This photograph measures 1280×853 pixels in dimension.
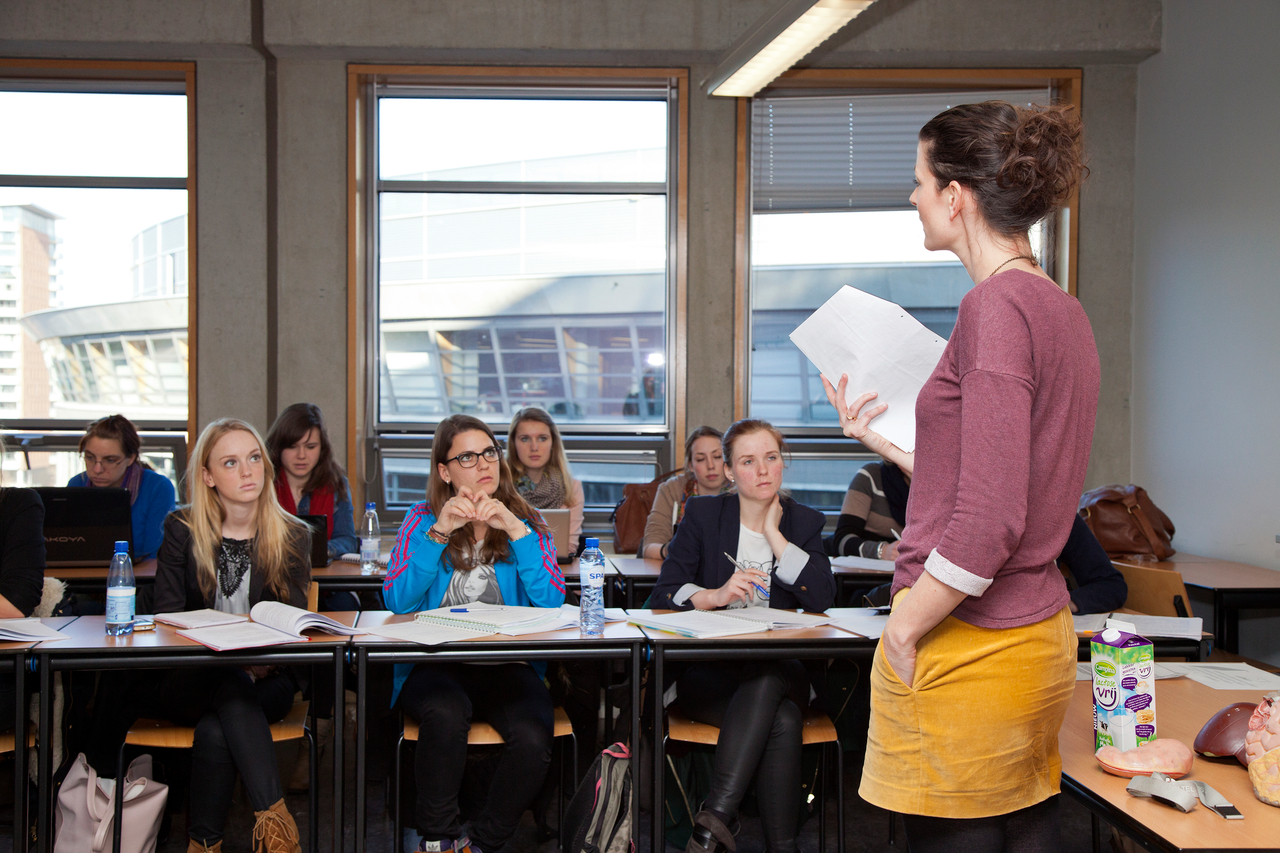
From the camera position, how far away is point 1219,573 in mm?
4016

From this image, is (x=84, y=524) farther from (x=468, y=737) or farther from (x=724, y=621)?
(x=724, y=621)

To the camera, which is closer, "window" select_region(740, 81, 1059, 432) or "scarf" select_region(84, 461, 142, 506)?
"scarf" select_region(84, 461, 142, 506)

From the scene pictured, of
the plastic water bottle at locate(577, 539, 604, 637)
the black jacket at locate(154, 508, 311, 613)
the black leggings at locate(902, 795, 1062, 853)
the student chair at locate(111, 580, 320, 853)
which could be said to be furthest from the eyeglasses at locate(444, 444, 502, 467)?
the black leggings at locate(902, 795, 1062, 853)

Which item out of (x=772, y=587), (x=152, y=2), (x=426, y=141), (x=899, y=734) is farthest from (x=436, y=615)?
(x=152, y=2)

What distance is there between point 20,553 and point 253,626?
86cm

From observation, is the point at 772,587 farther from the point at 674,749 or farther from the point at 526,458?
the point at 526,458

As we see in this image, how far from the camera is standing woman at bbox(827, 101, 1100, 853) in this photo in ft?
3.77

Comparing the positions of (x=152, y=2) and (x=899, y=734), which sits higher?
(x=152, y=2)

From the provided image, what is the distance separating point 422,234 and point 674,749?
3.82 metres

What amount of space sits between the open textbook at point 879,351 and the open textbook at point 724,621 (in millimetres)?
970

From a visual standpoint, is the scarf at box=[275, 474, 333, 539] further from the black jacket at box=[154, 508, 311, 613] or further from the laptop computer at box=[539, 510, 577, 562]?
the black jacket at box=[154, 508, 311, 613]

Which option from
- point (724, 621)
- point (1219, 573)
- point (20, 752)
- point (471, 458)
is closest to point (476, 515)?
point (471, 458)

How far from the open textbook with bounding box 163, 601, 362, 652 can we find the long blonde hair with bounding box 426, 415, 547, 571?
0.45m

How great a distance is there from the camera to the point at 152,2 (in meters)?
5.04
